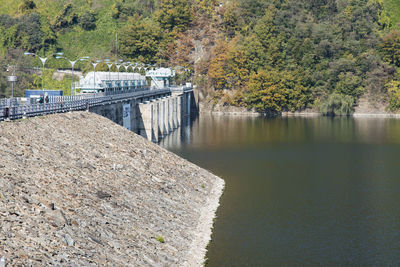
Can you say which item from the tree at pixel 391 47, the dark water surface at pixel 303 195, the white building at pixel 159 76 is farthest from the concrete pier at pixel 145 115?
the tree at pixel 391 47

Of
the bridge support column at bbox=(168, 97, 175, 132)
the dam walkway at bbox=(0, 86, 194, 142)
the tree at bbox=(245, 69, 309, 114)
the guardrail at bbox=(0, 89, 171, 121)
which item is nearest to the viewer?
the guardrail at bbox=(0, 89, 171, 121)

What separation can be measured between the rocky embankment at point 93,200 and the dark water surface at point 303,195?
10.8 feet

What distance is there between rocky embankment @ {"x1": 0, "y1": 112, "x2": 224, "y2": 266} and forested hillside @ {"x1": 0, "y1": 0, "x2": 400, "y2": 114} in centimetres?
8867

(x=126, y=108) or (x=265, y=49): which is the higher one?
(x=265, y=49)

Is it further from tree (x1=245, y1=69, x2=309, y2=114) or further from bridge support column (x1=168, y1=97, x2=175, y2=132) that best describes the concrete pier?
tree (x1=245, y1=69, x2=309, y2=114)

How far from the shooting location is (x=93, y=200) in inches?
1585

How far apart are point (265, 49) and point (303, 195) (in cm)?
11370

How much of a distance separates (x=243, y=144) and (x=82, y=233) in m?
67.9

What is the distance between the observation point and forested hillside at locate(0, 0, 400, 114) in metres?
163

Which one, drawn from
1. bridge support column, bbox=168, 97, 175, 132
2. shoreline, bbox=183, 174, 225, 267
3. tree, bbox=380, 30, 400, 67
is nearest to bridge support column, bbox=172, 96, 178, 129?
bridge support column, bbox=168, 97, 175, 132

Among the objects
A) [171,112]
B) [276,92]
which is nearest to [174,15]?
[276,92]

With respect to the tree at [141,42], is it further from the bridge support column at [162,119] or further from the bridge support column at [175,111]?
the bridge support column at [162,119]

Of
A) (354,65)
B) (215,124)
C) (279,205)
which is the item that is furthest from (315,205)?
(354,65)

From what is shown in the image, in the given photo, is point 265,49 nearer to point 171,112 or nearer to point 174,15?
point 174,15
